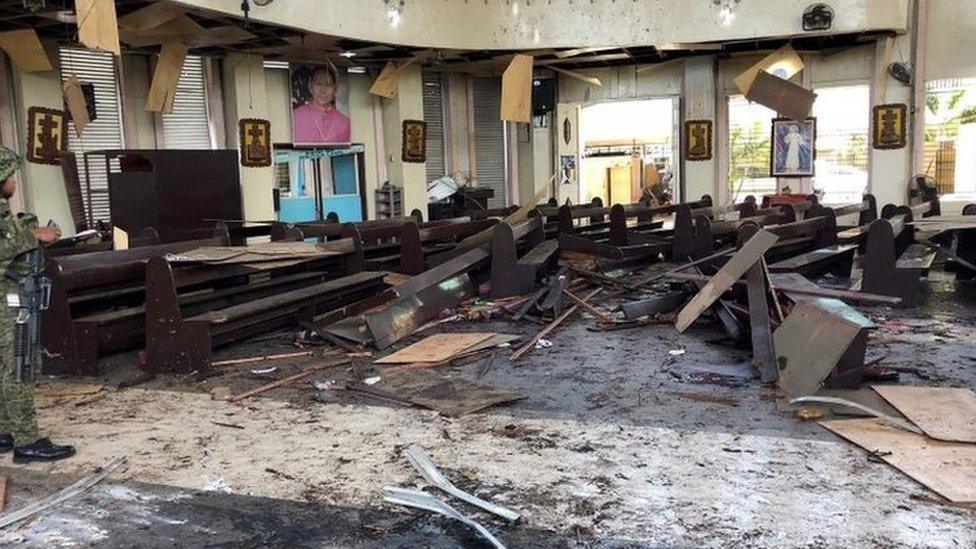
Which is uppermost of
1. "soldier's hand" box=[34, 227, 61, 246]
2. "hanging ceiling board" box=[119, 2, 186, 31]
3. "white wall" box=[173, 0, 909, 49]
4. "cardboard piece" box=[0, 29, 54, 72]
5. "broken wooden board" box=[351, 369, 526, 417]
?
"white wall" box=[173, 0, 909, 49]

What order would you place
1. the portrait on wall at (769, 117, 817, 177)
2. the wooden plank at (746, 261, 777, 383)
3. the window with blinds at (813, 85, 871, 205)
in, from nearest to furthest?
the wooden plank at (746, 261, 777, 383) < the window with blinds at (813, 85, 871, 205) < the portrait on wall at (769, 117, 817, 177)

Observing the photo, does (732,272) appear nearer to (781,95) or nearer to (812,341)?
(812,341)

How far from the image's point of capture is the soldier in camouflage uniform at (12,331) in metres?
3.96

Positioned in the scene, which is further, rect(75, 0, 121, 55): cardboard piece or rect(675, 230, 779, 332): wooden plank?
rect(75, 0, 121, 55): cardboard piece

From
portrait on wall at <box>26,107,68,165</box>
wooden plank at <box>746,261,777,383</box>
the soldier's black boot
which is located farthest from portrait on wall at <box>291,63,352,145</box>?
the soldier's black boot

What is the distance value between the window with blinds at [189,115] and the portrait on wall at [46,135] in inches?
68.9

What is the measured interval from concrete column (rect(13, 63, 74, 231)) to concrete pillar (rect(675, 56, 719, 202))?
10.4 metres

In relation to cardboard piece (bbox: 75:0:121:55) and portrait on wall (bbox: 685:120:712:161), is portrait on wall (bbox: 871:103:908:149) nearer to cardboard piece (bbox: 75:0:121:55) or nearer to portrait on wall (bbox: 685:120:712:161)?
portrait on wall (bbox: 685:120:712:161)

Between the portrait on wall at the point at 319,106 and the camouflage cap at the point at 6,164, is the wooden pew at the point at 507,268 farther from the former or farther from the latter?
the portrait on wall at the point at 319,106

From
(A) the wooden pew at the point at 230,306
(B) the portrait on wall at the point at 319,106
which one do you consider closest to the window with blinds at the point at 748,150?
(B) the portrait on wall at the point at 319,106

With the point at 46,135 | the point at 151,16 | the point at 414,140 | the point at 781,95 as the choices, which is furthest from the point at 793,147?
the point at 46,135

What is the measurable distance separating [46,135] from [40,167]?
1.41 feet

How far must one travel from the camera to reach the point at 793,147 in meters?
14.1

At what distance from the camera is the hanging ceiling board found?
9.09m
